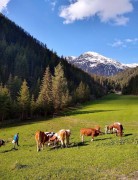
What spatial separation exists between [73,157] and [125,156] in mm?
5433

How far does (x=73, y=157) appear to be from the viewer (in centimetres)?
3061

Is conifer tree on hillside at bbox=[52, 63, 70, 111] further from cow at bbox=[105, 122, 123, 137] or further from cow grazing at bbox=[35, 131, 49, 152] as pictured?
cow grazing at bbox=[35, 131, 49, 152]

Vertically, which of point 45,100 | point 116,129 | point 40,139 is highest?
point 45,100

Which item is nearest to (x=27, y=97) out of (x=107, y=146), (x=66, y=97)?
(x=66, y=97)

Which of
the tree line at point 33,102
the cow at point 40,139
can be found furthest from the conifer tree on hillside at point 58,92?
the cow at point 40,139

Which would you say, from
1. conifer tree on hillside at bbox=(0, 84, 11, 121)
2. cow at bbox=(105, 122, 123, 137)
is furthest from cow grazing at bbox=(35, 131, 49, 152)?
conifer tree on hillside at bbox=(0, 84, 11, 121)

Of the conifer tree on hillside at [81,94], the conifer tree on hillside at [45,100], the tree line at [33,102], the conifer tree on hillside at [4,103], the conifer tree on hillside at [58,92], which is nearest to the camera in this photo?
the conifer tree on hillside at [4,103]

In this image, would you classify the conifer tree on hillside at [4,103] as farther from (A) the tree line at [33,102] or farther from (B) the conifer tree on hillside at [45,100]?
(B) the conifer tree on hillside at [45,100]

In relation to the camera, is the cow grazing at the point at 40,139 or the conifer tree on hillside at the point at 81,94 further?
the conifer tree on hillside at the point at 81,94

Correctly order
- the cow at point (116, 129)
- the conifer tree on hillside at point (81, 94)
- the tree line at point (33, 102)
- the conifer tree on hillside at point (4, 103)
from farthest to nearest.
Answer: the conifer tree on hillside at point (81, 94) → the tree line at point (33, 102) → the conifer tree on hillside at point (4, 103) → the cow at point (116, 129)

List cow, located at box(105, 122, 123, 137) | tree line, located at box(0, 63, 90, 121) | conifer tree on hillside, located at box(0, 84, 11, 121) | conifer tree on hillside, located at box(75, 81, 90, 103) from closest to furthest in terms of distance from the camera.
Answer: cow, located at box(105, 122, 123, 137)
conifer tree on hillside, located at box(0, 84, 11, 121)
tree line, located at box(0, 63, 90, 121)
conifer tree on hillside, located at box(75, 81, 90, 103)

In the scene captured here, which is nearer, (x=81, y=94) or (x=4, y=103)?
(x=4, y=103)

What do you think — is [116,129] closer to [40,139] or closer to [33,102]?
[40,139]

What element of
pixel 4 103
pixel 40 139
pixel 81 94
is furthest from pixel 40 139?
pixel 81 94
